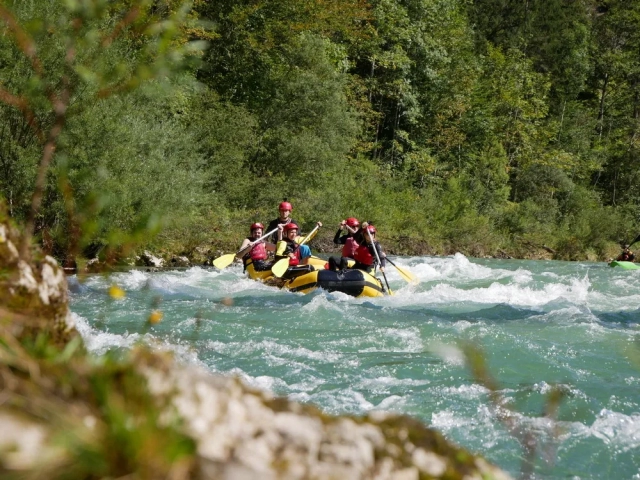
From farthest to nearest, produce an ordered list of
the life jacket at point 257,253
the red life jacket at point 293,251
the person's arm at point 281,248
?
1. the life jacket at point 257,253
2. the person's arm at point 281,248
3. the red life jacket at point 293,251

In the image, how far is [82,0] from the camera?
121 centimetres

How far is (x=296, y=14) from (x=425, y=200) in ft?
30.8

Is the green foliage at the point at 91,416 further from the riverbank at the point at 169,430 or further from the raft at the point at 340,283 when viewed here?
the raft at the point at 340,283

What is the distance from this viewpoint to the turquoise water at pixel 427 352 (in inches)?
151

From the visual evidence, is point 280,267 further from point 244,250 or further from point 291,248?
point 291,248

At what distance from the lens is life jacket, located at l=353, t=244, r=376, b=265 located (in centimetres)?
1144

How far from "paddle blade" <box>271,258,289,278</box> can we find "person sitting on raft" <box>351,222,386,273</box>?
1.27 metres

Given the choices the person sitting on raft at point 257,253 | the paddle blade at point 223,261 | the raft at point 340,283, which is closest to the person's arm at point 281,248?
the person sitting on raft at point 257,253

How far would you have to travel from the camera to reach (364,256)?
11.5 meters

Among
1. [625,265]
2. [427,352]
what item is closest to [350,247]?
[427,352]

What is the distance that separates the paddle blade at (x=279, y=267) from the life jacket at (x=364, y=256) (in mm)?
1292

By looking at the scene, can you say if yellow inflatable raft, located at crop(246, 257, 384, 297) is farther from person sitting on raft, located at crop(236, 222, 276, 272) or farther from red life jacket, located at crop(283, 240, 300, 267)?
person sitting on raft, located at crop(236, 222, 276, 272)

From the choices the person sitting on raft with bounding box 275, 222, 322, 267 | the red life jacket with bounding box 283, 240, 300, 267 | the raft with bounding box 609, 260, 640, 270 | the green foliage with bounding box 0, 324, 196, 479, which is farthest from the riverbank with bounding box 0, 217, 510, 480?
the raft with bounding box 609, 260, 640, 270

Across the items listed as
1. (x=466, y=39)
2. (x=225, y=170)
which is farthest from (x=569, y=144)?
(x=225, y=170)
